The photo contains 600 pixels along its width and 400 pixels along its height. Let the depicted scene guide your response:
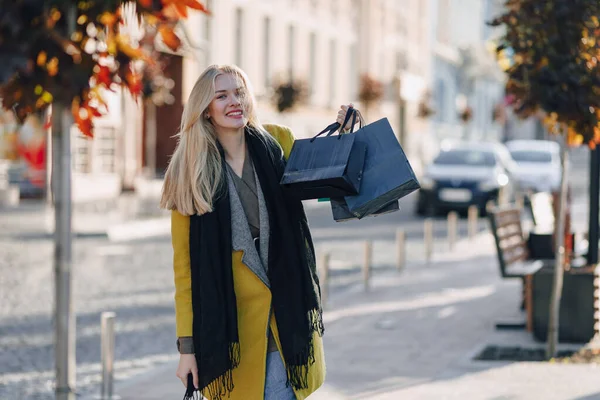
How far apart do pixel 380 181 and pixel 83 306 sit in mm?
7389

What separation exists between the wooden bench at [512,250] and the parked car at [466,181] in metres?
13.0

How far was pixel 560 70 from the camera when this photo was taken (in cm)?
766

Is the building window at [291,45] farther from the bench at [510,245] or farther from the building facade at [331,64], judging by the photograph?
the bench at [510,245]

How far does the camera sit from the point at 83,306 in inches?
429

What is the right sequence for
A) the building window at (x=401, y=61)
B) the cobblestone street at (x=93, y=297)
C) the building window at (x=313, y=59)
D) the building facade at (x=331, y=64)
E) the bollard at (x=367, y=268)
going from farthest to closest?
the building window at (x=401, y=61)
the building window at (x=313, y=59)
the building facade at (x=331, y=64)
the bollard at (x=367, y=268)
the cobblestone street at (x=93, y=297)

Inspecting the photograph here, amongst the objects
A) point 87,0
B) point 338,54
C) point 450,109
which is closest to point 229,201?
point 87,0

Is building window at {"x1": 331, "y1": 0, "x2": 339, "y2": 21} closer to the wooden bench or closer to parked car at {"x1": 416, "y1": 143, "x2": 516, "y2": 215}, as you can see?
parked car at {"x1": 416, "y1": 143, "x2": 516, "y2": 215}

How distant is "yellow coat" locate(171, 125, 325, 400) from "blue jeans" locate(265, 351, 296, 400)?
3 cm

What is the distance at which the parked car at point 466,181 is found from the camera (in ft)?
76.9

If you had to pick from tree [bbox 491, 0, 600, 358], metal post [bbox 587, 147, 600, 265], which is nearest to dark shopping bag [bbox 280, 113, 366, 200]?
tree [bbox 491, 0, 600, 358]

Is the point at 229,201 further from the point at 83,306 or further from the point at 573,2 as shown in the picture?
the point at 83,306

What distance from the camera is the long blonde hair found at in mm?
3922

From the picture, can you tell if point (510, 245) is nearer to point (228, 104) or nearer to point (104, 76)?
point (228, 104)

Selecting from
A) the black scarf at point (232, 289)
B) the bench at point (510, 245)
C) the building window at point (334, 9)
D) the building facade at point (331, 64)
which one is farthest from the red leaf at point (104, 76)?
the building window at point (334, 9)
